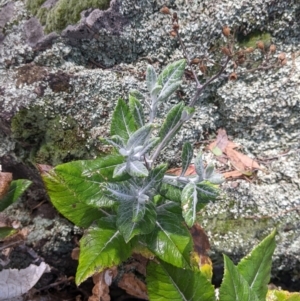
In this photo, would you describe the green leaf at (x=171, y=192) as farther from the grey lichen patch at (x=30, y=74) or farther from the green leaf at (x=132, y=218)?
the grey lichen patch at (x=30, y=74)

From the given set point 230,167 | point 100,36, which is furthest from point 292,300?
point 100,36

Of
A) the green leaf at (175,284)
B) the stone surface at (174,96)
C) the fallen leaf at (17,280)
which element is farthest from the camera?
the stone surface at (174,96)

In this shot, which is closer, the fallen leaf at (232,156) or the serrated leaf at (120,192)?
the serrated leaf at (120,192)

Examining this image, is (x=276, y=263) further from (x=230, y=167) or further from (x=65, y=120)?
(x=65, y=120)

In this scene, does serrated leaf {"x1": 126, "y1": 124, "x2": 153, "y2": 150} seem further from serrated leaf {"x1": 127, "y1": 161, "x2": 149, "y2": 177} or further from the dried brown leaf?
the dried brown leaf

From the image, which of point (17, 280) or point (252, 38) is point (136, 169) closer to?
point (17, 280)

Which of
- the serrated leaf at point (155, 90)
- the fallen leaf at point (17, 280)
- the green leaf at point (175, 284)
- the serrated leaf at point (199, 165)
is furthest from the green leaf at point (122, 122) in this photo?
the fallen leaf at point (17, 280)
